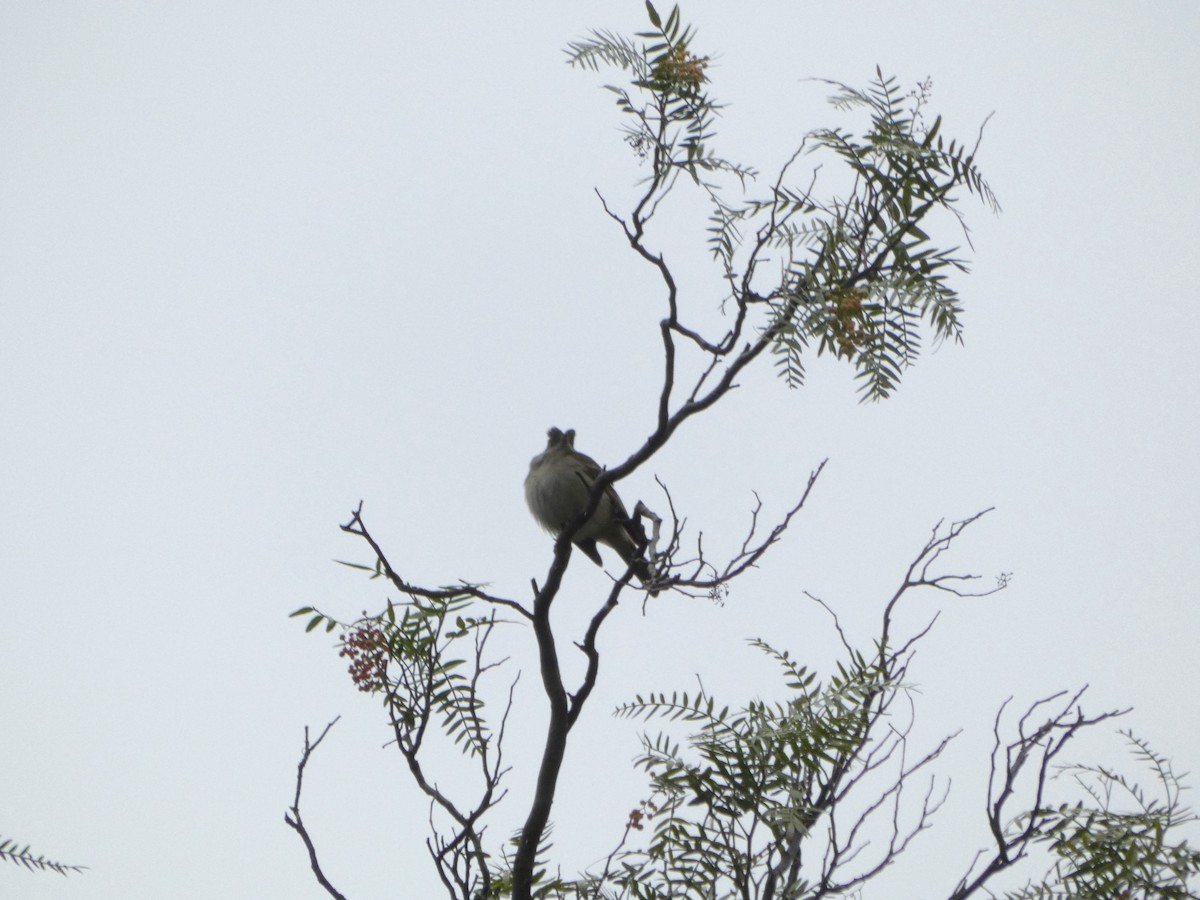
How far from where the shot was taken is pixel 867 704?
3566 millimetres

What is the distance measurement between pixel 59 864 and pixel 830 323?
2624 millimetres

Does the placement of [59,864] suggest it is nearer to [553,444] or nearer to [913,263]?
[913,263]

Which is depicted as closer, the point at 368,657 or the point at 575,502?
the point at 368,657

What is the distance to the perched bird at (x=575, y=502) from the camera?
7359 millimetres

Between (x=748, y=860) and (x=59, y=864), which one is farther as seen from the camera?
(x=748, y=860)

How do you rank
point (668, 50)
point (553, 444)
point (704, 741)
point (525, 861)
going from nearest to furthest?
point (704, 741) < point (525, 861) < point (668, 50) < point (553, 444)

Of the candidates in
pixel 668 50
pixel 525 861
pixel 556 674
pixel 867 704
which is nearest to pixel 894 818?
pixel 867 704

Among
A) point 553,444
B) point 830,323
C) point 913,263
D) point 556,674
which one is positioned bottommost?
point 556,674

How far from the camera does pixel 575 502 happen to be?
296 inches

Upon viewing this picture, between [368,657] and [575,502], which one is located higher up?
[575,502]

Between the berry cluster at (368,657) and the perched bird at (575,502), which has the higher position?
the perched bird at (575,502)

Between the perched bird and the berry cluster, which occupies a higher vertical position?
the perched bird

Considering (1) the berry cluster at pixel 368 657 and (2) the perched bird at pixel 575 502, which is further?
(2) the perched bird at pixel 575 502

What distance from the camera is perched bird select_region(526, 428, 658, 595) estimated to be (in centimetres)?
736
